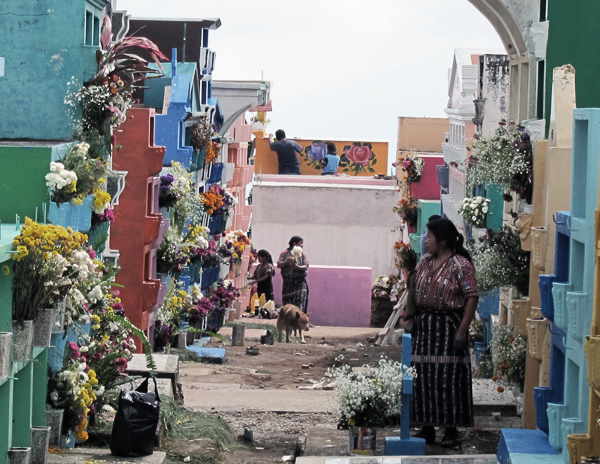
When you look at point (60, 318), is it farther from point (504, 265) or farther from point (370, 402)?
point (504, 265)

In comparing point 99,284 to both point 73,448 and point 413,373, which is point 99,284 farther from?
point 413,373

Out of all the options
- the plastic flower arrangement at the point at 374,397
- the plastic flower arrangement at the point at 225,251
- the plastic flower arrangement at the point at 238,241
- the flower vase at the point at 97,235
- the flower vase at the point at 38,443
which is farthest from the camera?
the plastic flower arrangement at the point at 238,241

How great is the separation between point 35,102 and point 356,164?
4113cm

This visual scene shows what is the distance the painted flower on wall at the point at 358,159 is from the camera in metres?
52.1

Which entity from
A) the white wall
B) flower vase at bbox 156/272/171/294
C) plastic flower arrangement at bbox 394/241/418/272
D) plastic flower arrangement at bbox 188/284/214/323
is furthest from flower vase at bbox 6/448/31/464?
the white wall

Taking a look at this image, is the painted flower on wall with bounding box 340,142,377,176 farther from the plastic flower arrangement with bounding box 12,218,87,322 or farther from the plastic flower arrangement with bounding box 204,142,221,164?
the plastic flower arrangement with bounding box 12,218,87,322

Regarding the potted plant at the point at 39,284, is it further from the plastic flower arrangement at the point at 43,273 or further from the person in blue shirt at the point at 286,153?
the person in blue shirt at the point at 286,153

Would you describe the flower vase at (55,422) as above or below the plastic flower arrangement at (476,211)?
below

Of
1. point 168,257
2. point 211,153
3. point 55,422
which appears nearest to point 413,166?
point 211,153

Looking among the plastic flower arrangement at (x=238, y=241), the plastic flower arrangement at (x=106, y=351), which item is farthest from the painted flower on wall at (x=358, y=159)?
the plastic flower arrangement at (x=106, y=351)

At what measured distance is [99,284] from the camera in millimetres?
10039

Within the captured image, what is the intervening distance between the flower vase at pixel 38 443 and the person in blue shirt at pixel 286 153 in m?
36.0

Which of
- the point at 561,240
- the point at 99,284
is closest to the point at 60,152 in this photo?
the point at 99,284

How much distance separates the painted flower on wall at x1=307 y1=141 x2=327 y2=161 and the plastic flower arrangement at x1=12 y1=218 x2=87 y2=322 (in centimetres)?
4087
